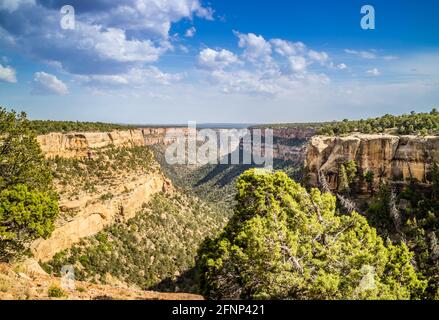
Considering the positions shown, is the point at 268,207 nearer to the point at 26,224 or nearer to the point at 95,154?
the point at 26,224

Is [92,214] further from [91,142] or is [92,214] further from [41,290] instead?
[41,290]

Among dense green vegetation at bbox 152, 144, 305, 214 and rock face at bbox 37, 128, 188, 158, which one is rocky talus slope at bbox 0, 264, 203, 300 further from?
dense green vegetation at bbox 152, 144, 305, 214

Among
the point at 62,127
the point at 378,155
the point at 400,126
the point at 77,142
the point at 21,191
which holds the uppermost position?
the point at 62,127

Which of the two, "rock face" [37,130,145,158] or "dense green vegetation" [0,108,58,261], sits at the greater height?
"rock face" [37,130,145,158]

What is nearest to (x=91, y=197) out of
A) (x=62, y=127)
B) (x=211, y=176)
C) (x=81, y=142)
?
(x=81, y=142)

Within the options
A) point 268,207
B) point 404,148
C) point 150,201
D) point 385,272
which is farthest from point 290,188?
point 150,201

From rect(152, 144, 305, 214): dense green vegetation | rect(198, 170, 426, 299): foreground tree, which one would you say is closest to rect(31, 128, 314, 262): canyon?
rect(198, 170, 426, 299): foreground tree
